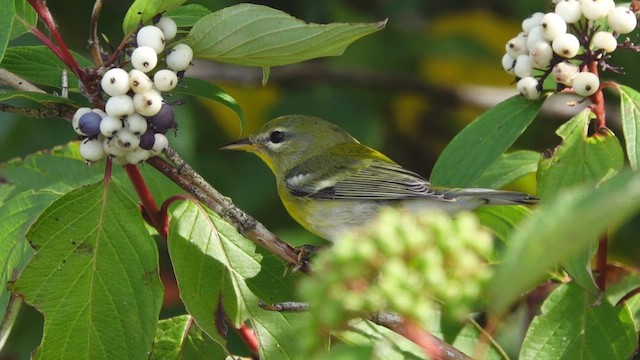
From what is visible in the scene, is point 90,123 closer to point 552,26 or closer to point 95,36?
point 95,36

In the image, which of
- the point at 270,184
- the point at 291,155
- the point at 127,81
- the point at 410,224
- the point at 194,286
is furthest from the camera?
the point at 270,184

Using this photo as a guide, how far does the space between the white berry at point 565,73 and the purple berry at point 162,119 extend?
0.96m

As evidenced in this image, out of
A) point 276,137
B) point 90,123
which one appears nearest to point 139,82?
point 90,123

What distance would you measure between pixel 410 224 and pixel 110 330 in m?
1.16

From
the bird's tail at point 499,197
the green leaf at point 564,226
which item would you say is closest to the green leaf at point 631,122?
the bird's tail at point 499,197

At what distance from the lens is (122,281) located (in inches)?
84.7

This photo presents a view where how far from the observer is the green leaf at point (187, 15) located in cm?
233

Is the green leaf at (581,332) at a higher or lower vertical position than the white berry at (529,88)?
lower

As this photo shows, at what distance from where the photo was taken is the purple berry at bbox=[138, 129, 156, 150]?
204cm

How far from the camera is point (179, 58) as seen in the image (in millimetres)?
2057

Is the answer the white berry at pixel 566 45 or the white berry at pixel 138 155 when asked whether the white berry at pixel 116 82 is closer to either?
the white berry at pixel 138 155

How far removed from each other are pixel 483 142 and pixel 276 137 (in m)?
1.63

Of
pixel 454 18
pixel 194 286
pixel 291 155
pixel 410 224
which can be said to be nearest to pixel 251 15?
pixel 194 286

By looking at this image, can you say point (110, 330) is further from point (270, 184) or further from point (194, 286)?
point (270, 184)
